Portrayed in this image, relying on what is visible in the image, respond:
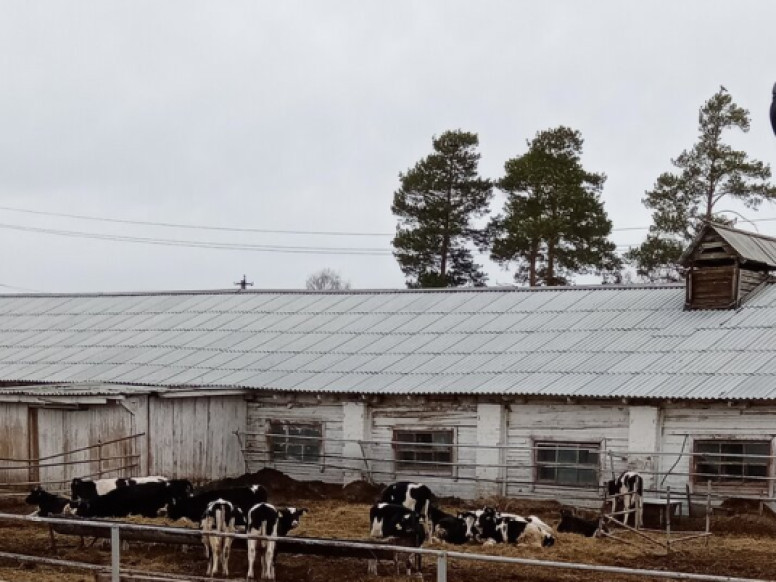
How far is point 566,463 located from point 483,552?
5.65 meters

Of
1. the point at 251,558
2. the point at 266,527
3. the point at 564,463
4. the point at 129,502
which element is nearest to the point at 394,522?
→ the point at 266,527

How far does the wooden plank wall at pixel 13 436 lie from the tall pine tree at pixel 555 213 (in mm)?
28403

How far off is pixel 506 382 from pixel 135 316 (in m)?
14.3

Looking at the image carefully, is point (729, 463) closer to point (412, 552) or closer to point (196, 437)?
point (412, 552)

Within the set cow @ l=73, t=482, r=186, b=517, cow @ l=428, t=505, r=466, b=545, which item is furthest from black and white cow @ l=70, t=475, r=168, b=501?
cow @ l=428, t=505, r=466, b=545

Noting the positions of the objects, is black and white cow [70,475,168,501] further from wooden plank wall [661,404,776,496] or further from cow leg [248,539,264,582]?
wooden plank wall [661,404,776,496]

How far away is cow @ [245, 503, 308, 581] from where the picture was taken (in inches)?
569

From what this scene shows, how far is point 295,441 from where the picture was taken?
25.0m

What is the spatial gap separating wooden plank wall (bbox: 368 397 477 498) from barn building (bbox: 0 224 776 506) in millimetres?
35

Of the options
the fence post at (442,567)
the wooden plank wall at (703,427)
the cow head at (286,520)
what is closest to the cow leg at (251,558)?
the cow head at (286,520)

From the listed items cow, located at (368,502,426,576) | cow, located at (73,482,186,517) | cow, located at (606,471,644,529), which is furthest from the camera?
cow, located at (606,471,644,529)

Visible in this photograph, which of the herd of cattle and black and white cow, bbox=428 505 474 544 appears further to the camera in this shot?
black and white cow, bbox=428 505 474 544

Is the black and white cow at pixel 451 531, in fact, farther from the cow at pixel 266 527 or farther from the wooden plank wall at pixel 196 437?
the wooden plank wall at pixel 196 437

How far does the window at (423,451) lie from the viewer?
903 inches
